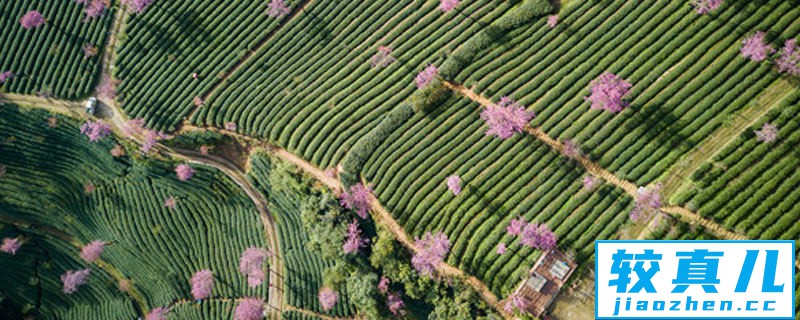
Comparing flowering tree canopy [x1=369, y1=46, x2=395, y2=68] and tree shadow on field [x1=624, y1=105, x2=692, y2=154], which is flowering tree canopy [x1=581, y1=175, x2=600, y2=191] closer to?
tree shadow on field [x1=624, y1=105, x2=692, y2=154]

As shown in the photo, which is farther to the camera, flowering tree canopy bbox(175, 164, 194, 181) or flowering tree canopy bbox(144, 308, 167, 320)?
flowering tree canopy bbox(144, 308, 167, 320)

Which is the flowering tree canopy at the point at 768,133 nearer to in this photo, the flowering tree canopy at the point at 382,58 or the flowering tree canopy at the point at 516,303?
the flowering tree canopy at the point at 516,303

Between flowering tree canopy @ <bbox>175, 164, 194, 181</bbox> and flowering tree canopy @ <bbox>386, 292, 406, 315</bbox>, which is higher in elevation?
flowering tree canopy @ <bbox>175, 164, 194, 181</bbox>

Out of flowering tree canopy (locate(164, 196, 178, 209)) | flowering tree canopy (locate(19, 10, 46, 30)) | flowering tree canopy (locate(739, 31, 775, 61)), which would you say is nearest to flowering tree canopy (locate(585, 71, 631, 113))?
flowering tree canopy (locate(739, 31, 775, 61))

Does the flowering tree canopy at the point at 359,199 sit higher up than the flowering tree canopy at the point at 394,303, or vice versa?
the flowering tree canopy at the point at 359,199

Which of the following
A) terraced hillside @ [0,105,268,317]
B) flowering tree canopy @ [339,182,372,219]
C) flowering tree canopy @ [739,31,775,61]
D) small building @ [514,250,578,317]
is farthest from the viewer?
terraced hillside @ [0,105,268,317]

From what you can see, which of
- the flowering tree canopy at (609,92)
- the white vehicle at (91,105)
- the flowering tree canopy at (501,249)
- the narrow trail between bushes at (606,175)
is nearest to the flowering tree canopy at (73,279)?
the white vehicle at (91,105)
